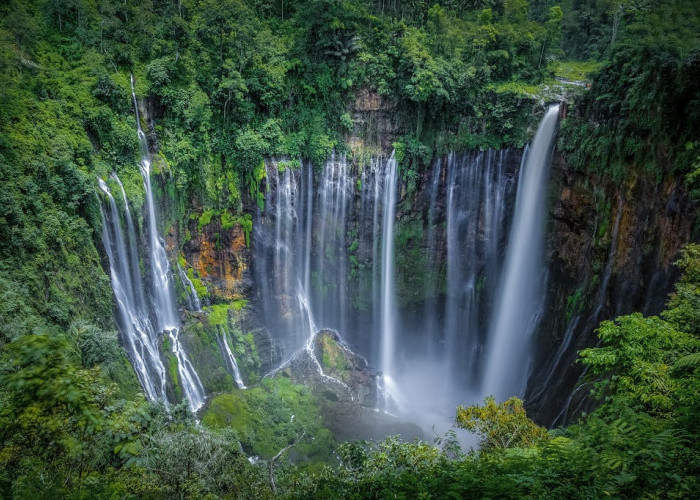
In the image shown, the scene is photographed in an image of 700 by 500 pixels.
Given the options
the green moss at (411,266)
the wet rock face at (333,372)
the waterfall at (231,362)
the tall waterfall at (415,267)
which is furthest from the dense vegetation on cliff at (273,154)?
the green moss at (411,266)

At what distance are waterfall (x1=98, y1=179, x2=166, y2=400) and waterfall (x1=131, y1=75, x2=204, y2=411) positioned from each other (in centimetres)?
77

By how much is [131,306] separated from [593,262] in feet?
51.6

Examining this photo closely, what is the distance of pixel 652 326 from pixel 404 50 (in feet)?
Answer: 52.2

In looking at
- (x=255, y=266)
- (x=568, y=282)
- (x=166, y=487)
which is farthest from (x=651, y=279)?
(x=255, y=266)

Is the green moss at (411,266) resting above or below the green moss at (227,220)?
below

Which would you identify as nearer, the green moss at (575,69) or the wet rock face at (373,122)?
the wet rock face at (373,122)

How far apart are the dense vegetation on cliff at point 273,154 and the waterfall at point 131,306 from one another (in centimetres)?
74

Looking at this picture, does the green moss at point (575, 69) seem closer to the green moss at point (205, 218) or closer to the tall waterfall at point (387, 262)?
the tall waterfall at point (387, 262)

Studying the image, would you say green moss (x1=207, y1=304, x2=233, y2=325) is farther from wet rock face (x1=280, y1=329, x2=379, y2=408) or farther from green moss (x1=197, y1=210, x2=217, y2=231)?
green moss (x1=197, y1=210, x2=217, y2=231)

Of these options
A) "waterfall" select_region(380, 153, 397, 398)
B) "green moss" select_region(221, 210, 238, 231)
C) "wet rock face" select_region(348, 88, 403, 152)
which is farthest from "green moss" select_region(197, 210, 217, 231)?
"waterfall" select_region(380, 153, 397, 398)

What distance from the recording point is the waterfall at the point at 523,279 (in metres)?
17.4

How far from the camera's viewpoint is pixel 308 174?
19.9 m

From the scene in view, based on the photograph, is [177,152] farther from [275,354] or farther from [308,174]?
[275,354]

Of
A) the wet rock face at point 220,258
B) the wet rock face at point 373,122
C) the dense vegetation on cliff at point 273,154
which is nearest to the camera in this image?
the dense vegetation on cliff at point 273,154
